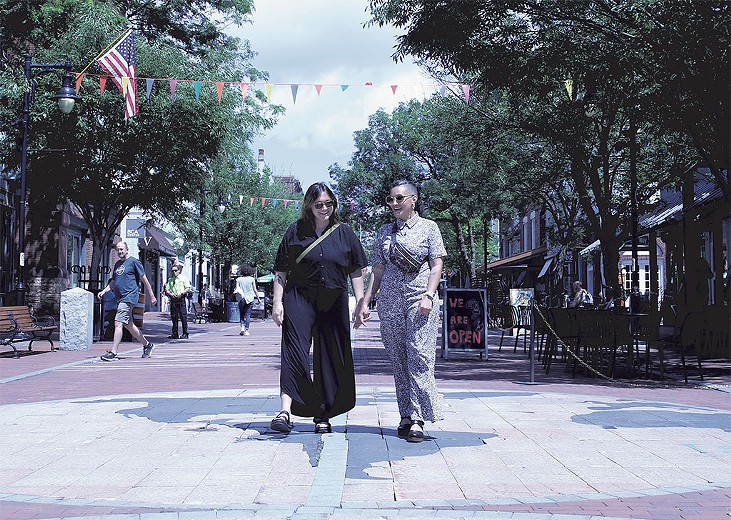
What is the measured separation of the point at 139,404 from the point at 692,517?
5.79 m

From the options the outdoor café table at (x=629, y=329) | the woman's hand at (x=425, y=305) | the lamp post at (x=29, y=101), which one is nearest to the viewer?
the woman's hand at (x=425, y=305)

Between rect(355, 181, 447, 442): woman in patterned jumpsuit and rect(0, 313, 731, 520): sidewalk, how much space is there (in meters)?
0.29

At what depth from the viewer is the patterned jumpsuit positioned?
6.69 metres

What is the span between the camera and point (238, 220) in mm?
51938

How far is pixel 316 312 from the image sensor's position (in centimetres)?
714

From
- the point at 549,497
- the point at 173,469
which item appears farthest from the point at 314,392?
the point at 549,497

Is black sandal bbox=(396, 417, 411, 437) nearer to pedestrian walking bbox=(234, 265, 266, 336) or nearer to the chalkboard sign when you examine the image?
the chalkboard sign

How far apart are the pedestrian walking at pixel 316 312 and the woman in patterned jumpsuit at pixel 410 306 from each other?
0.84 feet

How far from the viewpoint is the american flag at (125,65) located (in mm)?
19359

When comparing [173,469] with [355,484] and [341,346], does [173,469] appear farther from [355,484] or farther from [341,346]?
[341,346]

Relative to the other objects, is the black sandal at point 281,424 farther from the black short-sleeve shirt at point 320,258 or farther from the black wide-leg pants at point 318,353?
the black short-sleeve shirt at point 320,258

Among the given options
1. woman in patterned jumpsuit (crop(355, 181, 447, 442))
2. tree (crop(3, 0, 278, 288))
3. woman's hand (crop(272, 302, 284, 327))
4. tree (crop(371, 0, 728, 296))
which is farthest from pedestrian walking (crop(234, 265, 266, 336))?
woman in patterned jumpsuit (crop(355, 181, 447, 442))

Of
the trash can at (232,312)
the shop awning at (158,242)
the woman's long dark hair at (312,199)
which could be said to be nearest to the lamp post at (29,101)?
the woman's long dark hair at (312,199)

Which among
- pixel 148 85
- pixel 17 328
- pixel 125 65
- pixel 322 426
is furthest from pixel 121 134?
pixel 322 426
